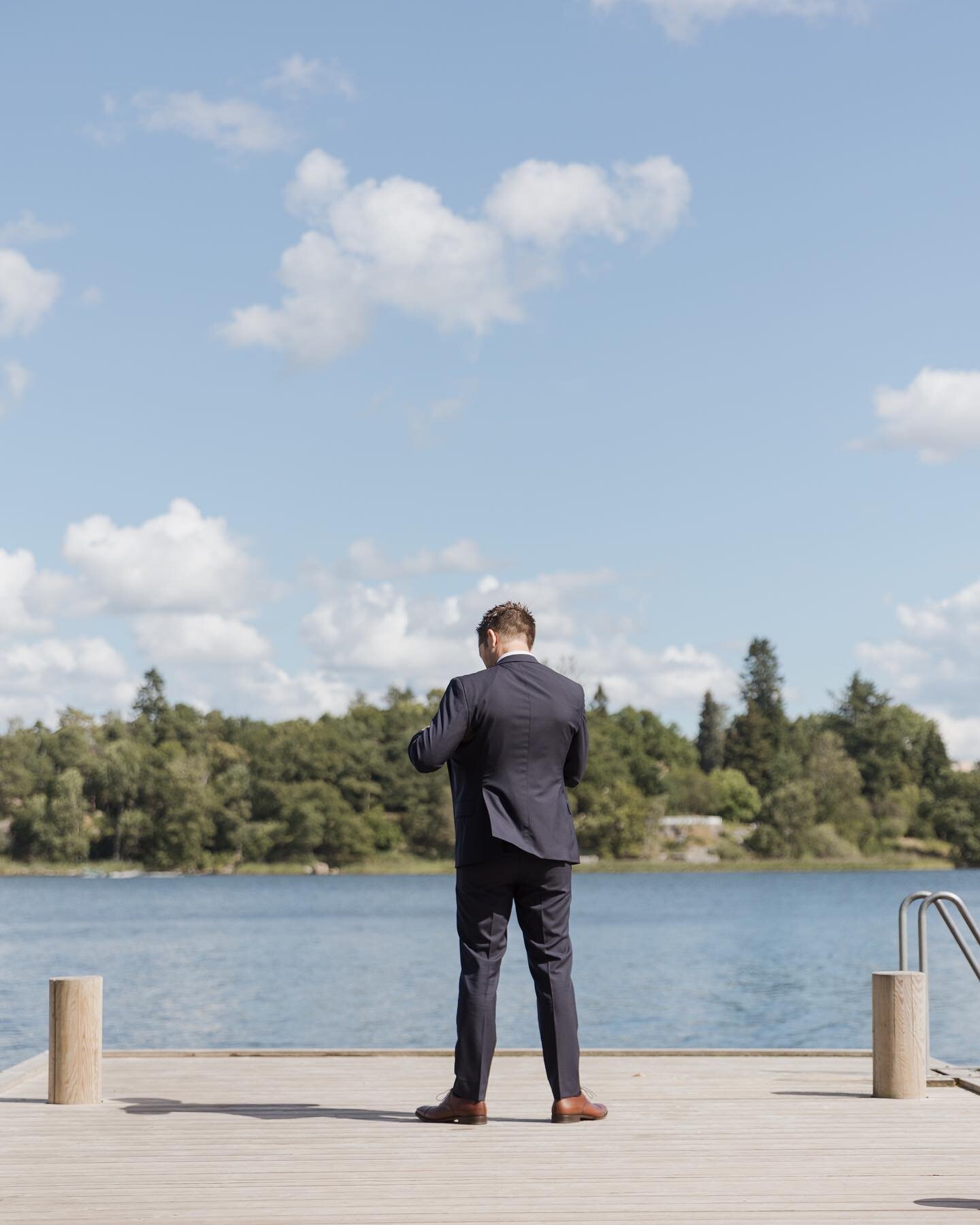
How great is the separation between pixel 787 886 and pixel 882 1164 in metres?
69.1

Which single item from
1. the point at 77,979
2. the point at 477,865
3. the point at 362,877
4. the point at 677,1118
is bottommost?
the point at 362,877

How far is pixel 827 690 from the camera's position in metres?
129

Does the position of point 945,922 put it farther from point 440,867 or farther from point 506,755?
point 440,867

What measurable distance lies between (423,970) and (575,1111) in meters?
26.1

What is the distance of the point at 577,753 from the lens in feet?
19.9

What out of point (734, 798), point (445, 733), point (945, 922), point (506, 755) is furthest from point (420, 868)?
point (445, 733)

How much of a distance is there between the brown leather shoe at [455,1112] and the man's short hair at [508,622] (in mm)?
1742

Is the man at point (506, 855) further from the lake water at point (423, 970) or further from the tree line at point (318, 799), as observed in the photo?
the tree line at point (318, 799)

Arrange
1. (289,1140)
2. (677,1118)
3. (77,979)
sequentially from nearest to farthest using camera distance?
(289,1140) < (677,1118) < (77,979)

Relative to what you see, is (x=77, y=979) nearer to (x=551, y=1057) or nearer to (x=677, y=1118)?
(x=551, y=1057)

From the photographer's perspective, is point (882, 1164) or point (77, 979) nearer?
point (882, 1164)

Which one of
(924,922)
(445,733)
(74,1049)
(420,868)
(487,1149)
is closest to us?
(487,1149)

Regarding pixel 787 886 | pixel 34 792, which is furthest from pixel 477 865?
pixel 34 792

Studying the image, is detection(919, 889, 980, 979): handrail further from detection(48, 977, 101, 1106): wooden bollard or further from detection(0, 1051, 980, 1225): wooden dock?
detection(48, 977, 101, 1106): wooden bollard
